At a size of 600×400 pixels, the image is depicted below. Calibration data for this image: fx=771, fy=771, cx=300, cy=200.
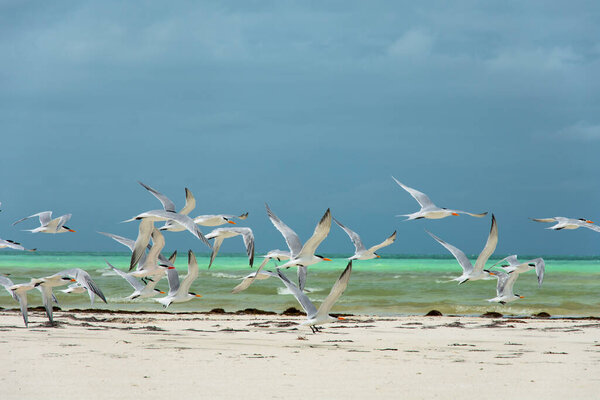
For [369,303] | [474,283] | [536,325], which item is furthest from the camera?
[474,283]

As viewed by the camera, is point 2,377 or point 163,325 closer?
point 2,377

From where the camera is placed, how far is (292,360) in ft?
36.0

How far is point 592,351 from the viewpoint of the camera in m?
12.5

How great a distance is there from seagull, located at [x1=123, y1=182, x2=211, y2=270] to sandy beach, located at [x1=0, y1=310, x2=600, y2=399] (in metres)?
1.57

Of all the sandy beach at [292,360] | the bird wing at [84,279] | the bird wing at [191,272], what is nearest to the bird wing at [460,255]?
the sandy beach at [292,360]

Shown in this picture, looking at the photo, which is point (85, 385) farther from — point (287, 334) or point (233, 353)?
point (287, 334)

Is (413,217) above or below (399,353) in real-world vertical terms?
above

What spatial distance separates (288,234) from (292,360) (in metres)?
3.56

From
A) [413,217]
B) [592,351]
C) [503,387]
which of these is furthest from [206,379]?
[413,217]

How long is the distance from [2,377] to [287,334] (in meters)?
6.74

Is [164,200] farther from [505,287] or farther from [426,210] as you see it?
[505,287]

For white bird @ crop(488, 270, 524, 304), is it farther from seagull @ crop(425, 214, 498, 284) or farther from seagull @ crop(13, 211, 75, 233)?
seagull @ crop(13, 211, 75, 233)

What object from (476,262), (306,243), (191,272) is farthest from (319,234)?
(476,262)

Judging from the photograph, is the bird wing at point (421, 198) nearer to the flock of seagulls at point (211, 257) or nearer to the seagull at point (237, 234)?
the flock of seagulls at point (211, 257)
